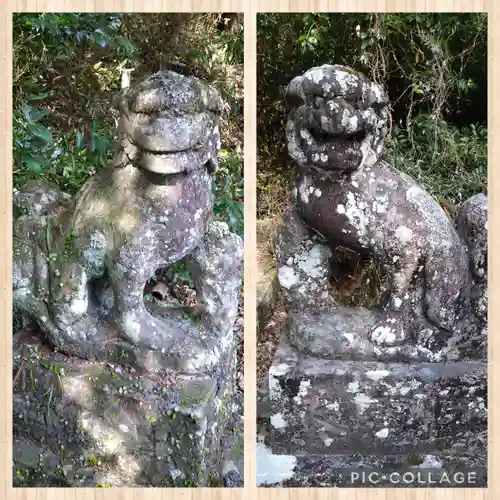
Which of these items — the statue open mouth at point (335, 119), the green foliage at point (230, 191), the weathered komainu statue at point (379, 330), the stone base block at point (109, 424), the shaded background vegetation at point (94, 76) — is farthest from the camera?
the green foliage at point (230, 191)

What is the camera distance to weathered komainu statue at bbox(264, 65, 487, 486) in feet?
7.30

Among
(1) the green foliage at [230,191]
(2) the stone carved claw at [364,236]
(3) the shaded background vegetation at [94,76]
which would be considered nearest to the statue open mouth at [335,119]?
(2) the stone carved claw at [364,236]

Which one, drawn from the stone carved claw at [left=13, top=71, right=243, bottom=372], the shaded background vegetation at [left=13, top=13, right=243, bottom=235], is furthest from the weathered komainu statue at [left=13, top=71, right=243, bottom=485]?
the shaded background vegetation at [left=13, top=13, right=243, bottom=235]

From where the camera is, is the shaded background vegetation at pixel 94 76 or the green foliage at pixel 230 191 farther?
the green foliage at pixel 230 191

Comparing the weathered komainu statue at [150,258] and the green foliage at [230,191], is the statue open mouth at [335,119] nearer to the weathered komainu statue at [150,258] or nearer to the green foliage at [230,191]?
the weathered komainu statue at [150,258]

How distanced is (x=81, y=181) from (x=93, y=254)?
607 mm

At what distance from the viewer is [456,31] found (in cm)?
258

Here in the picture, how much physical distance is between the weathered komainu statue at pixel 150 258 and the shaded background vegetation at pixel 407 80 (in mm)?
352

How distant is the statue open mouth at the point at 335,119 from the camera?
82.9 inches

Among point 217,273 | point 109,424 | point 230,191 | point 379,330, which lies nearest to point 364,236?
point 379,330

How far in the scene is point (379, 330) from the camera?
231cm

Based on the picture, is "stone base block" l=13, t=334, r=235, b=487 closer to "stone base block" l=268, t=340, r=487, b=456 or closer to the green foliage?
"stone base block" l=268, t=340, r=487, b=456

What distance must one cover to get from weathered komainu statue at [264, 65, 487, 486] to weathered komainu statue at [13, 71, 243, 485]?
0.69ft

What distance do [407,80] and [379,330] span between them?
37.3 inches
